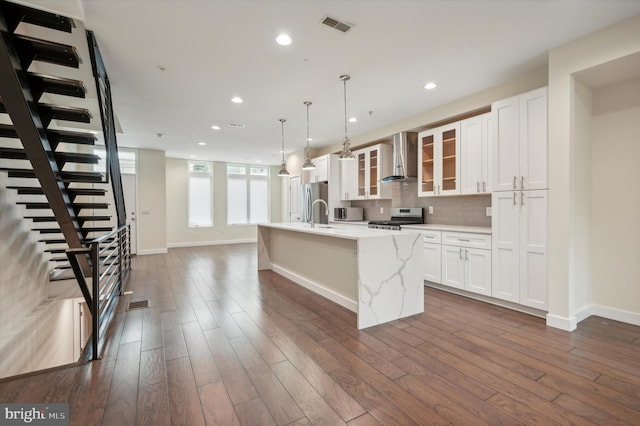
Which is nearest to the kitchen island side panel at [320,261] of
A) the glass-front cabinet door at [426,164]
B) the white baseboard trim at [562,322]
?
the white baseboard trim at [562,322]

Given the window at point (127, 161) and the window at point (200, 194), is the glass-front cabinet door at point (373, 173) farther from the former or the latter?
the window at point (127, 161)

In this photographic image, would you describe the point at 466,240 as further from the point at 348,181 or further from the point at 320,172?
the point at 320,172

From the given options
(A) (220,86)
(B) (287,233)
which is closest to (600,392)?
(B) (287,233)

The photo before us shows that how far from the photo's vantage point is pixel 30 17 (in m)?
2.25

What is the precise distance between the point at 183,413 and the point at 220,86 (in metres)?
3.49

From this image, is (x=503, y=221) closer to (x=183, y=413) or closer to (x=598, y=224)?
(x=598, y=224)

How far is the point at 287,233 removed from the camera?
4.88 m

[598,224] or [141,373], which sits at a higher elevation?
[598,224]

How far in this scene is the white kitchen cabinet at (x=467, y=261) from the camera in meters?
3.58

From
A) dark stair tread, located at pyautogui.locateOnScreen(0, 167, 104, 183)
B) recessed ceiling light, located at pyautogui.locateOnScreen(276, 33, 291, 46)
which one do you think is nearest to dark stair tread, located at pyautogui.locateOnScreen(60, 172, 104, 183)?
dark stair tread, located at pyautogui.locateOnScreen(0, 167, 104, 183)

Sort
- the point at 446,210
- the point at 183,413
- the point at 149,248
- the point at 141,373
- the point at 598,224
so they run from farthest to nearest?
the point at 149,248
the point at 446,210
the point at 598,224
the point at 141,373
the point at 183,413

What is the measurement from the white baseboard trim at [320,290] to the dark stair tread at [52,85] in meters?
3.23

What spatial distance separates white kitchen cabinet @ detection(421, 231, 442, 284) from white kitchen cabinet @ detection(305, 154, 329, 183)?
3.11 metres

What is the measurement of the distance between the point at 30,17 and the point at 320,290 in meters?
3.79
